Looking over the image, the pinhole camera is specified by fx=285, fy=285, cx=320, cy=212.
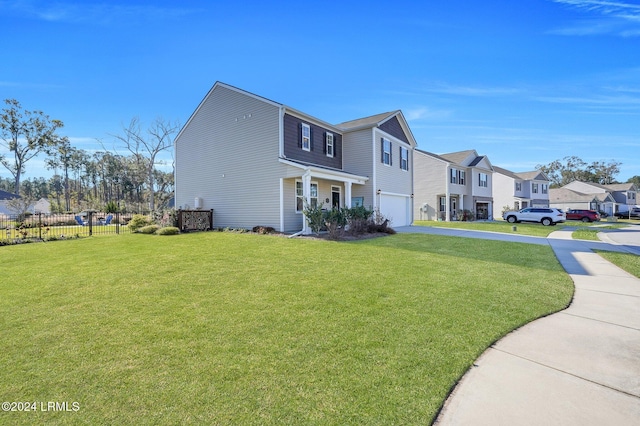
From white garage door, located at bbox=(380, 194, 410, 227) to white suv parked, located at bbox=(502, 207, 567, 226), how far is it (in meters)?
12.6

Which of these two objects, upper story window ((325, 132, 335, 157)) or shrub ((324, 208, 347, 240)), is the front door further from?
shrub ((324, 208, 347, 240))

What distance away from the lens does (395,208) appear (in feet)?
65.8

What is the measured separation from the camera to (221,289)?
4.95 meters

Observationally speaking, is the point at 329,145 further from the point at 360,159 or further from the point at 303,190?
the point at 303,190

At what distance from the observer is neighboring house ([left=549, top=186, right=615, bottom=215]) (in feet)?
160

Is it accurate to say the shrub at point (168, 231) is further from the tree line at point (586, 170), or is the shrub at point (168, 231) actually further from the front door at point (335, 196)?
the tree line at point (586, 170)

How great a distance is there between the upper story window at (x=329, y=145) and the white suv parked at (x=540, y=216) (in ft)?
65.0

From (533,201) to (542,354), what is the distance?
158 ft

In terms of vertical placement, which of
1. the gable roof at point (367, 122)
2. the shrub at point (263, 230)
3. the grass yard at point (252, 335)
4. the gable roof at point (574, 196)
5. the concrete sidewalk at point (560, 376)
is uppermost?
the gable roof at point (367, 122)

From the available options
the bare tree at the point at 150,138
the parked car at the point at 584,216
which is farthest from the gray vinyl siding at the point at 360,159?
the parked car at the point at 584,216

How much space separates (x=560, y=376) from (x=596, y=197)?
6633 cm

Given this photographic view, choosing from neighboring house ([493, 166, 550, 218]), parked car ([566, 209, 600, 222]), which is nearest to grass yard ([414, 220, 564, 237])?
parked car ([566, 209, 600, 222])

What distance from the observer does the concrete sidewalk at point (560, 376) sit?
2109 mm

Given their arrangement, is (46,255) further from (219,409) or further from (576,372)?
(576,372)
